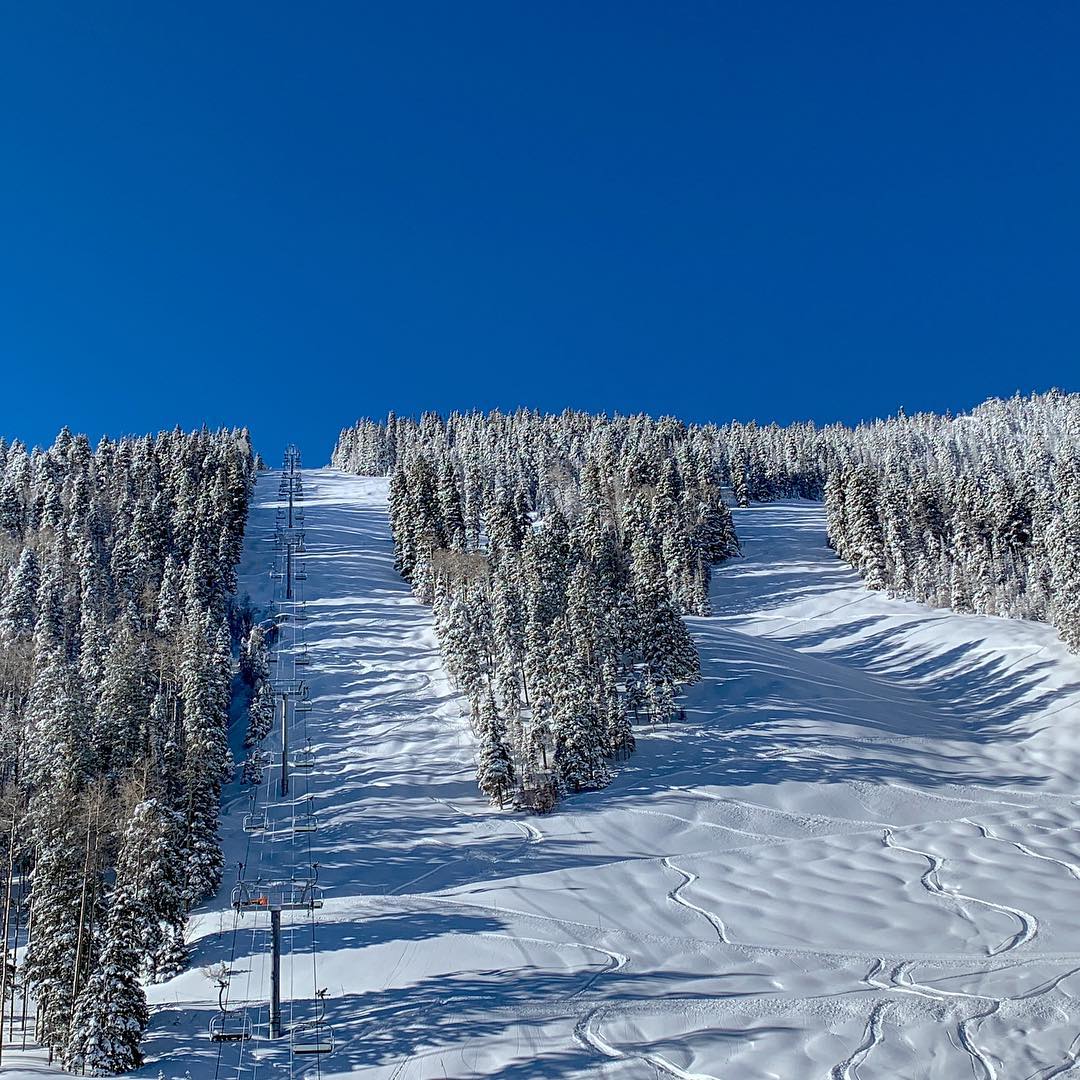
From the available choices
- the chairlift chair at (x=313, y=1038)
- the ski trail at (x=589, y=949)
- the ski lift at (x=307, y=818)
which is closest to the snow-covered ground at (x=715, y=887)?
the ski trail at (x=589, y=949)

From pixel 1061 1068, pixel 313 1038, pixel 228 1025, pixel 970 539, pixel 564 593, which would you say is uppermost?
pixel 970 539

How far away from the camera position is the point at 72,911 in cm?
3659

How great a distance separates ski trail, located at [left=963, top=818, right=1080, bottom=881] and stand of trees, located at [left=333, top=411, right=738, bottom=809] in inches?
826

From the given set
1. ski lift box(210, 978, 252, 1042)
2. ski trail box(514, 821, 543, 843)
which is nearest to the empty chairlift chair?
ski trail box(514, 821, 543, 843)

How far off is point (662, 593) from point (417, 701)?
21.0 m

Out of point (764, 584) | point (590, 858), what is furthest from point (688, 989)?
point (764, 584)

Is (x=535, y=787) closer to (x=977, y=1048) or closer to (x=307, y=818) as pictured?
(x=307, y=818)

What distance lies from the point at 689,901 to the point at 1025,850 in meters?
19.4

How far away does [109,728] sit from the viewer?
5734 cm

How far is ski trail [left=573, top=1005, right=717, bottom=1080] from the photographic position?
2795 centimetres

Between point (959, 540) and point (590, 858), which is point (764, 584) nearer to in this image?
point (959, 540)

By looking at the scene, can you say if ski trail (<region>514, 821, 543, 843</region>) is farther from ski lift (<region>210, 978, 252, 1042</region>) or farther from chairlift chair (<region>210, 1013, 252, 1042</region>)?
chairlift chair (<region>210, 1013, 252, 1042</region>)

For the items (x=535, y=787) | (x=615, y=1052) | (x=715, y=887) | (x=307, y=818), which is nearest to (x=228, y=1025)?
(x=615, y=1052)

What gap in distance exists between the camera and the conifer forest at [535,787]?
31.5 meters
